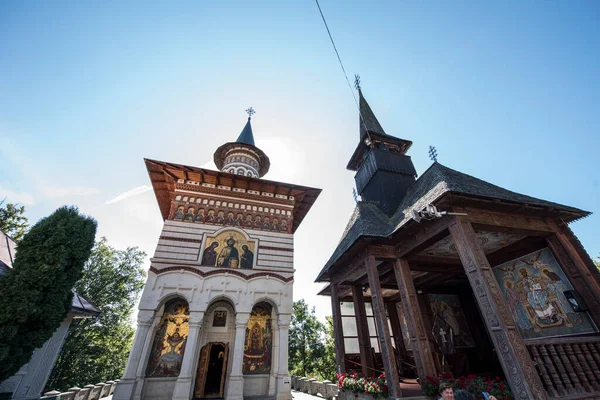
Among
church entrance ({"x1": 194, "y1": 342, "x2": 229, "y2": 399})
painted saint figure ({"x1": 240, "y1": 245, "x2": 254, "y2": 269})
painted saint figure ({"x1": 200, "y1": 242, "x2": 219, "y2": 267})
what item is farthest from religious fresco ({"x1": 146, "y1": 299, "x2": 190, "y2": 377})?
painted saint figure ({"x1": 240, "y1": 245, "x2": 254, "y2": 269})

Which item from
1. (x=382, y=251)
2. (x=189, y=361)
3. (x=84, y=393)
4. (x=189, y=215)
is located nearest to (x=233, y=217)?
(x=189, y=215)

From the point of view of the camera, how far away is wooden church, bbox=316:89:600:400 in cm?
642

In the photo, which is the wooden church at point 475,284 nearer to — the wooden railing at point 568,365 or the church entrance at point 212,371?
the wooden railing at point 568,365

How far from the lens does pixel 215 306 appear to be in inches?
482

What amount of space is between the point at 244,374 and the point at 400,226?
968cm

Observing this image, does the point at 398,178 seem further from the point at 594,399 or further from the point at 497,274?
the point at 594,399

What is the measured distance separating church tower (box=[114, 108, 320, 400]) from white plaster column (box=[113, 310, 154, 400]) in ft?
0.12

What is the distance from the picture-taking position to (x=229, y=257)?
12.8 meters

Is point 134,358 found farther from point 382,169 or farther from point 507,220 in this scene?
point 382,169

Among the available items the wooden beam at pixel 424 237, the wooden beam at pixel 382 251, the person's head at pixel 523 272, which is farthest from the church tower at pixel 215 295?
the person's head at pixel 523 272

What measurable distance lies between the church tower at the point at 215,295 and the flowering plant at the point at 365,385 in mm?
2533

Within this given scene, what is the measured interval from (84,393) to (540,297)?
20119 mm

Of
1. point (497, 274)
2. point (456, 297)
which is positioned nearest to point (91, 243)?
point (497, 274)

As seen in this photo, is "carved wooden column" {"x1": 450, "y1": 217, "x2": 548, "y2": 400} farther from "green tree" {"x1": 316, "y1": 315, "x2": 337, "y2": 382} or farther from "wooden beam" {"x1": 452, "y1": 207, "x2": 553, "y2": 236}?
"green tree" {"x1": 316, "y1": 315, "x2": 337, "y2": 382}
